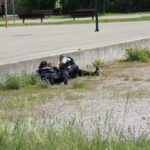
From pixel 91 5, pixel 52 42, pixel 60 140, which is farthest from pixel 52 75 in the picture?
pixel 91 5

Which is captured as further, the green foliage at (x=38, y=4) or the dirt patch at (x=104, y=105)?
the green foliage at (x=38, y=4)

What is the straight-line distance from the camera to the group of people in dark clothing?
39.3 feet

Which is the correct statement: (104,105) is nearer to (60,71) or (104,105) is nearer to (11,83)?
(11,83)

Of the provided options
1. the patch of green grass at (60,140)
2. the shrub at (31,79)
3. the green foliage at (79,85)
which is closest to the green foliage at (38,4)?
the shrub at (31,79)

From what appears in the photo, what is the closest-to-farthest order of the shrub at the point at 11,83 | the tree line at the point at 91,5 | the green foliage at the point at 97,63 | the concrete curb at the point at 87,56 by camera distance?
the shrub at the point at 11,83, the concrete curb at the point at 87,56, the green foliage at the point at 97,63, the tree line at the point at 91,5

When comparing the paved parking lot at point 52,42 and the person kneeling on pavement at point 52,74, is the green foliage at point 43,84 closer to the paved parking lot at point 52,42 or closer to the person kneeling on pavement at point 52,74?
the person kneeling on pavement at point 52,74

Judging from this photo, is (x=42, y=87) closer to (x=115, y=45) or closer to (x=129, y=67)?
(x=129, y=67)

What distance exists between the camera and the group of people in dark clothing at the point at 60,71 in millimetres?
11992

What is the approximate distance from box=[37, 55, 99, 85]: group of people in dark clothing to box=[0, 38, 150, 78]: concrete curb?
339mm

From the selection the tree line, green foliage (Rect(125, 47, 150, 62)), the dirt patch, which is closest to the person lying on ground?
the dirt patch

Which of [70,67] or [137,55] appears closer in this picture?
[70,67]

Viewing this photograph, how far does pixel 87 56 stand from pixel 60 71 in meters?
2.75

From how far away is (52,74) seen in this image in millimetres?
11984

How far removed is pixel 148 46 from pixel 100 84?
267 inches
